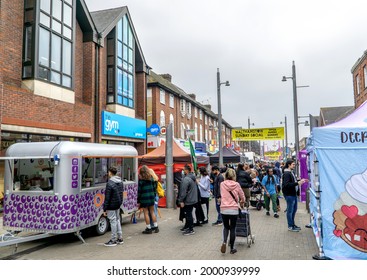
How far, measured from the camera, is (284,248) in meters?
6.37

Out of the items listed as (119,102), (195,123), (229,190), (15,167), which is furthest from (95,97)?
(195,123)

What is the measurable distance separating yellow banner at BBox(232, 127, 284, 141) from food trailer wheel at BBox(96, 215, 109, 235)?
56.4 ft

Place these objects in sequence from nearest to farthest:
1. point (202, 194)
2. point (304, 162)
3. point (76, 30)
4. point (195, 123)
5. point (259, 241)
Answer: point (259, 241)
point (202, 194)
point (304, 162)
point (76, 30)
point (195, 123)

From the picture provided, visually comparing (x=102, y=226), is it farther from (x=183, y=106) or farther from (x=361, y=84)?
(x=361, y=84)

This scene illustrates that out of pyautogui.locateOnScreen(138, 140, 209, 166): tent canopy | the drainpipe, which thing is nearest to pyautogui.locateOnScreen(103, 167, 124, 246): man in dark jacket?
pyautogui.locateOnScreen(138, 140, 209, 166): tent canopy

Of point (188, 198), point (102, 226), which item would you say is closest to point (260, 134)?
point (188, 198)

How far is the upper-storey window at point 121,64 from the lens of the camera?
17188mm

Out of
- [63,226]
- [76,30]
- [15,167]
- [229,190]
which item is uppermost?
[76,30]

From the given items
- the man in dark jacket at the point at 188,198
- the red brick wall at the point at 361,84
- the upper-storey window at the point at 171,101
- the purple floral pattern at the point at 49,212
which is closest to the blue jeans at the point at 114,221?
the purple floral pattern at the point at 49,212

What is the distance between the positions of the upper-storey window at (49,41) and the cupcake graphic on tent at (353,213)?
10942 mm

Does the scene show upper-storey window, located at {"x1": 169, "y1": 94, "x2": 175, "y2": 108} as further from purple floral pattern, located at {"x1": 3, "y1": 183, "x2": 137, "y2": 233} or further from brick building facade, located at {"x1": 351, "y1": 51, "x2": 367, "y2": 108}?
purple floral pattern, located at {"x1": 3, "y1": 183, "x2": 137, "y2": 233}

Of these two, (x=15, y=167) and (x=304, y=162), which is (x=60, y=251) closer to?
(x=15, y=167)

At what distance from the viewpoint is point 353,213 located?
17.5 feet

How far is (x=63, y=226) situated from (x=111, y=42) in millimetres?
13225
